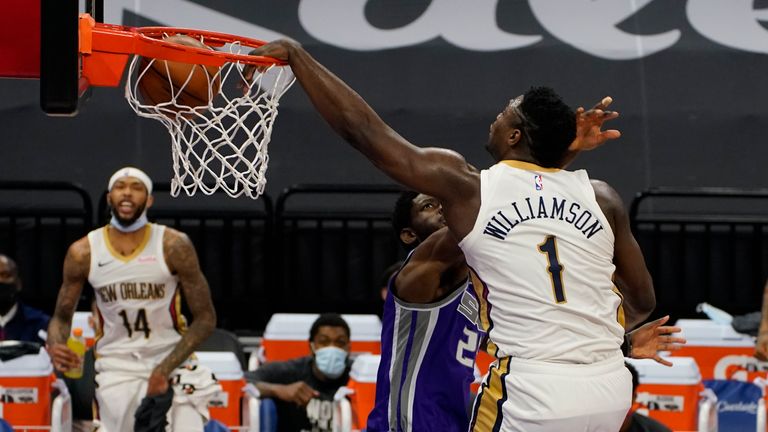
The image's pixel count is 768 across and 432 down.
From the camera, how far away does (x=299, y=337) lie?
7.93 meters


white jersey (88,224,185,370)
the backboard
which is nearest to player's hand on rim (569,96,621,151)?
the backboard

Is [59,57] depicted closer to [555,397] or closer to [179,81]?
[179,81]

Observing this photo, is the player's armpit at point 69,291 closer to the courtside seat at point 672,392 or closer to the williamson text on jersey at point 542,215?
the courtside seat at point 672,392

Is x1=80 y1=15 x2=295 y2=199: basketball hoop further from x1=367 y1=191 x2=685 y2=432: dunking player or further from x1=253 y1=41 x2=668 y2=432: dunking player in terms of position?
x1=367 y1=191 x2=685 y2=432: dunking player

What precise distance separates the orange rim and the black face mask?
12.3 ft

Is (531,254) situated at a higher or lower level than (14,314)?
higher

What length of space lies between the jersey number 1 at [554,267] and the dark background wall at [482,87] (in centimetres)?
561

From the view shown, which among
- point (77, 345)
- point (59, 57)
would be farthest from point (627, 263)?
point (77, 345)

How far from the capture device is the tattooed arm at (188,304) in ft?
22.2

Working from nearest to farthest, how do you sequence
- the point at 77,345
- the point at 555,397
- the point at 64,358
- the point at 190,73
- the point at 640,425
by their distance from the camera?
the point at 555,397, the point at 190,73, the point at 640,425, the point at 64,358, the point at 77,345

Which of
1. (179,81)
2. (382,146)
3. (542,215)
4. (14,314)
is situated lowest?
(14,314)

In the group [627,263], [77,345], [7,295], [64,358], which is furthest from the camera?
[7,295]

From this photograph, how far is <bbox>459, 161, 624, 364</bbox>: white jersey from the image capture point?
12.6 feet

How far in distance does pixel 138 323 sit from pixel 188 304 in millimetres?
285
